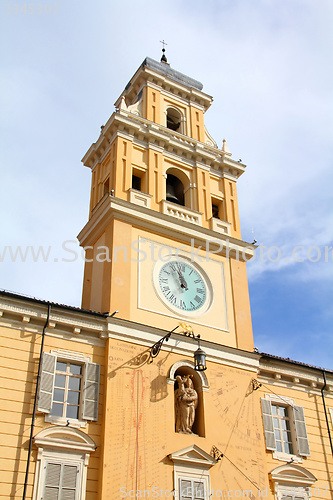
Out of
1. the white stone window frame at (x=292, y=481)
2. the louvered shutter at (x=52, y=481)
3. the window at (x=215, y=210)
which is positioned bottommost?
the louvered shutter at (x=52, y=481)

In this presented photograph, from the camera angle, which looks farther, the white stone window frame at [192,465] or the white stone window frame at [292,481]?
the white stone window frame at [292,481]

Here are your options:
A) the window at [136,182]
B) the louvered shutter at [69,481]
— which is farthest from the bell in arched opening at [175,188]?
the louvered shutter at [69,481]

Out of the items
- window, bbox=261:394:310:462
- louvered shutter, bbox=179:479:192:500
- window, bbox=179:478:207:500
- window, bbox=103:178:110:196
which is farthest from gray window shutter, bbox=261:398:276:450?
window, bbox=103:178:110:196

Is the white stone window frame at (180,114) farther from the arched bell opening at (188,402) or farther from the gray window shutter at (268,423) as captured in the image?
the gray window shutter at (268,423)

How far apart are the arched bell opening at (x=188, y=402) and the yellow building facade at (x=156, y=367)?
2.0 inches

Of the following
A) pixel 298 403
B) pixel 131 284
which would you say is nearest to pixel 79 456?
pixel 131 284

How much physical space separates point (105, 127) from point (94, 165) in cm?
227

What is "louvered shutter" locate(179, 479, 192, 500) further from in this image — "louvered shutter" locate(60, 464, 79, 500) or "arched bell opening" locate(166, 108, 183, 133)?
"arched bell opening" locate(166, 108, 183, 133)

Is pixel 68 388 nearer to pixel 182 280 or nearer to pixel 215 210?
pixel 182 280

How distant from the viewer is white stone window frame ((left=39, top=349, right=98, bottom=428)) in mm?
17125

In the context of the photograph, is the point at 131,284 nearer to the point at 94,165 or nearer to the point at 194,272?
the point at 194,272

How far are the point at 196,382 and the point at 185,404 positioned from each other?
48.2 inches

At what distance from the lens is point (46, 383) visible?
57.3 ft

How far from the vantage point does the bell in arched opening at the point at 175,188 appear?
27.1 metres
